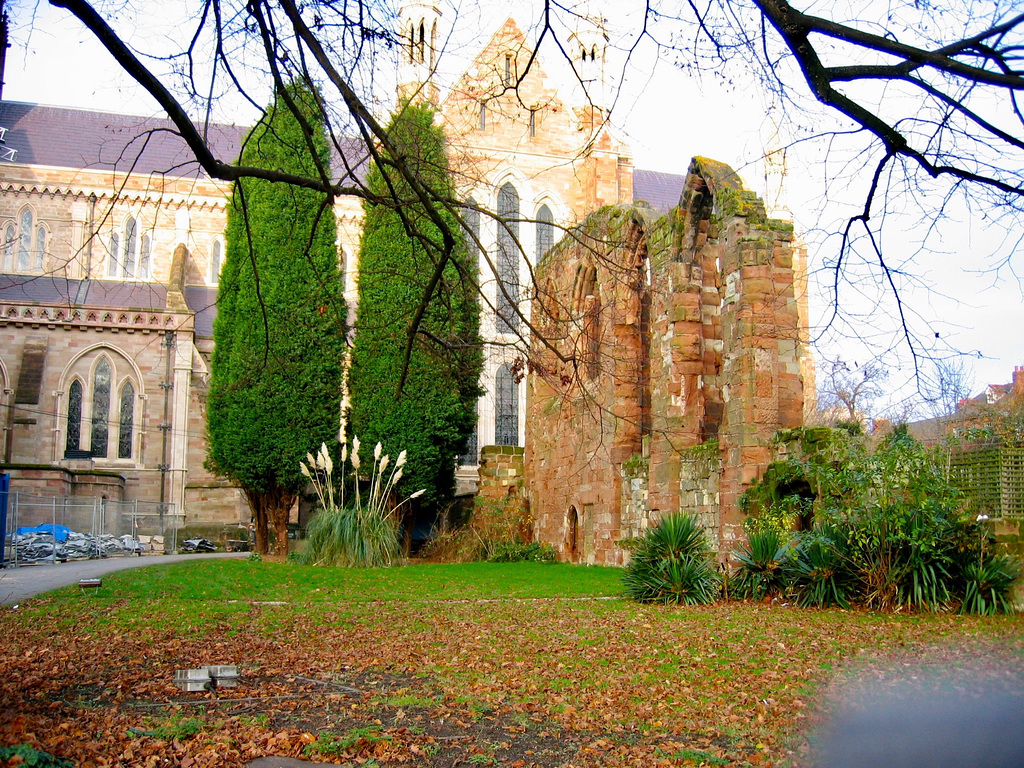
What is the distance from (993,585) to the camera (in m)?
8.42

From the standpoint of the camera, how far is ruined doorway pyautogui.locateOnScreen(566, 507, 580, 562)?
20.2 meters

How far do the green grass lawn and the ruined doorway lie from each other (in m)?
9.56

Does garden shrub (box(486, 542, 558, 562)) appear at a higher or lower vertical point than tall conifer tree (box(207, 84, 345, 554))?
lower

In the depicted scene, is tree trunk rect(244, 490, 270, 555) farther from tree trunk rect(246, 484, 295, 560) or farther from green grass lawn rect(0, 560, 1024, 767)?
green grass lawn rect(0, 560, 1024, 767)

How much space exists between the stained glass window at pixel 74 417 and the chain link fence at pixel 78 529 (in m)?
4.11

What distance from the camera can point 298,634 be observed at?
313 inches

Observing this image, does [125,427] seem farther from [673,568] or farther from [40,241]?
[673,568]

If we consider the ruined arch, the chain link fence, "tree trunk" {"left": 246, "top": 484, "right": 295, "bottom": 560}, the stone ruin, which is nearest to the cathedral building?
the chain link fence

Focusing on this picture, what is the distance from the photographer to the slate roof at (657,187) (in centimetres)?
4362

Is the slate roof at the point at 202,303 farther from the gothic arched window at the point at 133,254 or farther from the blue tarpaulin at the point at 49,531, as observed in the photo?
the blue tarpaulin at the point at 49,531

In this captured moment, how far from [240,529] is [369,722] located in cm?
2973

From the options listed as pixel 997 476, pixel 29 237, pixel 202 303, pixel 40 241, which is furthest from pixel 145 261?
pixel 997 476

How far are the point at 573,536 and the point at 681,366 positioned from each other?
664 centimetres

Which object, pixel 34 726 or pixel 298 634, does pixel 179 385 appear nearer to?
pixel 298 634
